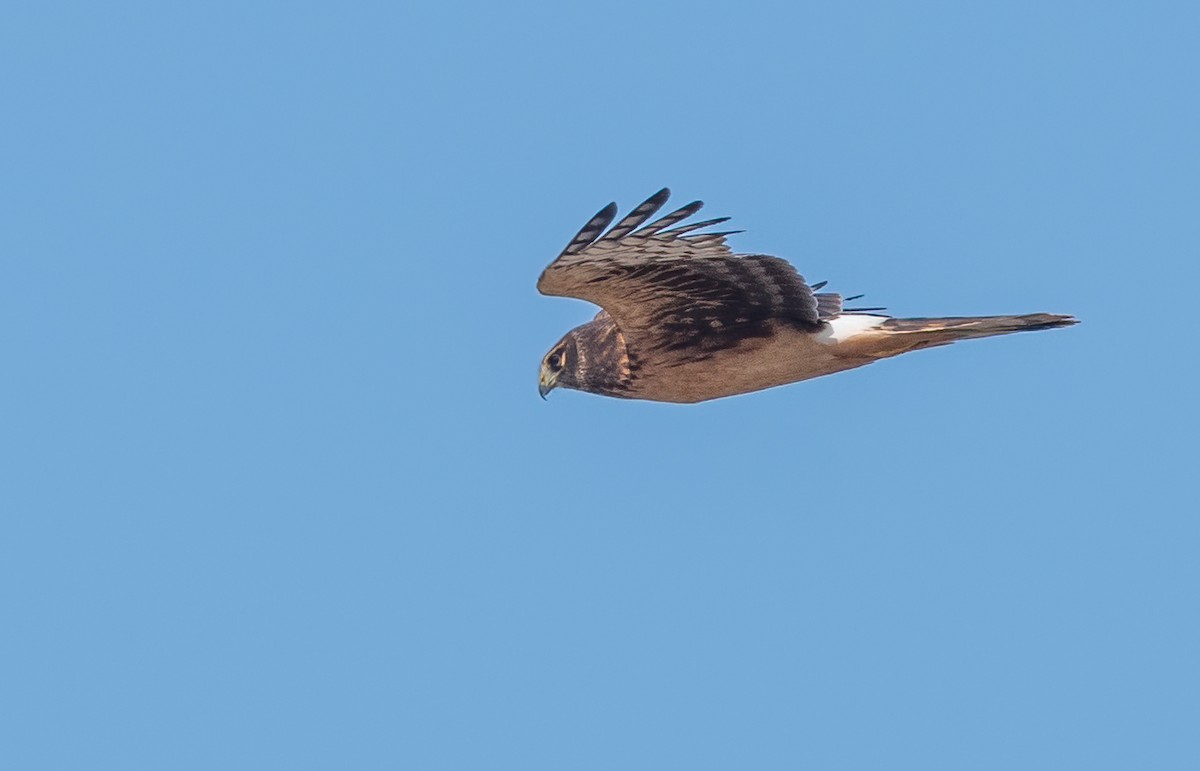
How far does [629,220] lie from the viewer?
399 inches

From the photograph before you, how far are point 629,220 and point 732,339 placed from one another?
142 centimetres

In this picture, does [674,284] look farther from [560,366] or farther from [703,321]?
[560,366]

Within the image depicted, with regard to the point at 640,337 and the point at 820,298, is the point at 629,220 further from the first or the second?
the point at 820,298

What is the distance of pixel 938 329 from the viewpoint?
10984mm

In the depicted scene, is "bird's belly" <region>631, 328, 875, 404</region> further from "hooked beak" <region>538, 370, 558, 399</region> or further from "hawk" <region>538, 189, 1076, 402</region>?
"hooked beak" <region>538, 370, 558, 399</region>

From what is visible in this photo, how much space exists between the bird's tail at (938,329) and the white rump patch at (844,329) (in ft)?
0.13

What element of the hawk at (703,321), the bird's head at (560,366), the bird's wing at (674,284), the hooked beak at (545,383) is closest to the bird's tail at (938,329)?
the hawk at (703,321)

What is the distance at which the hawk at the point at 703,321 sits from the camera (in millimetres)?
10367

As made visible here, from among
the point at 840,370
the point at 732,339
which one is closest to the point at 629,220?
the point at 732,339

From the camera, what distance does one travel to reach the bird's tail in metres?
11.0

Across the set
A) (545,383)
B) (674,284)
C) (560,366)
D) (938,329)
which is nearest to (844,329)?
(938,329)

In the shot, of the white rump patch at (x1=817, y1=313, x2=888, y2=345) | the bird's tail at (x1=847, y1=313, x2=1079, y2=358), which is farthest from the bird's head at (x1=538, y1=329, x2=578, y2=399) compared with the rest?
the bird's tail at (x1=847, y1=313, x2=1079, y2=358)

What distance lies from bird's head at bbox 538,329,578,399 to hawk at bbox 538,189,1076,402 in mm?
169

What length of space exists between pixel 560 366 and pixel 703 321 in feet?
5.00
